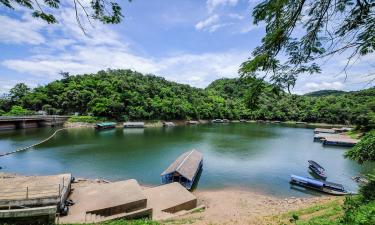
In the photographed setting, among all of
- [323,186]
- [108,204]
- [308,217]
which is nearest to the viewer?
[308,217]

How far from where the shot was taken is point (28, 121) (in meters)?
55.2

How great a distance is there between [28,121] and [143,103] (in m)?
29.3

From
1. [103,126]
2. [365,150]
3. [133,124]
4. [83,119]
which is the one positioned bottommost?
[103,126]

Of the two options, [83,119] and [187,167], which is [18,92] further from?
[187,167]

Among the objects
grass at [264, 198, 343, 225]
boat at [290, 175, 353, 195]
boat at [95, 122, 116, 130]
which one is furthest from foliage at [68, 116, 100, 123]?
grass at [264, 198, 343, 225]

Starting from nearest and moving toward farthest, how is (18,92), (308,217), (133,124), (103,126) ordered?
1. (308,217)
2. (103,126)
3. (133,124)
4. (18,92)

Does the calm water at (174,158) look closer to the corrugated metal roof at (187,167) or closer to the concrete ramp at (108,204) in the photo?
the corrugated metal roof at (187,167)

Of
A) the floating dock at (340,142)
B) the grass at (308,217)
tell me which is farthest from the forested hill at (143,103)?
the grass at (308,217)

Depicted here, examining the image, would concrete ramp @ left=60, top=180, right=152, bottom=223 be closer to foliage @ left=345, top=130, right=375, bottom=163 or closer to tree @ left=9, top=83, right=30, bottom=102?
foliage @ left=345, top=130, right=375, bottom=163

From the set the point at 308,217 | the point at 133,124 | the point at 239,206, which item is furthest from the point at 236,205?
the point at 133,124

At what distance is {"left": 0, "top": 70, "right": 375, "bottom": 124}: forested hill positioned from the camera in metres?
66.6

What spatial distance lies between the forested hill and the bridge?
8589 millimetres

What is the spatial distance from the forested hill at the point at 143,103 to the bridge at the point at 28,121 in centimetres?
859

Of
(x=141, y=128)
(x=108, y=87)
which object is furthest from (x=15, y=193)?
(x=108, y=87)
